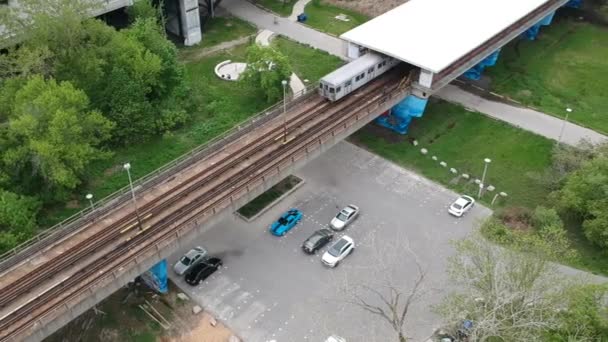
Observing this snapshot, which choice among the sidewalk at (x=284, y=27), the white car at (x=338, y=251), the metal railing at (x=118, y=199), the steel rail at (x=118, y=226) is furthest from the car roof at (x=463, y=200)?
the sidewalk at (x=284, y=27)

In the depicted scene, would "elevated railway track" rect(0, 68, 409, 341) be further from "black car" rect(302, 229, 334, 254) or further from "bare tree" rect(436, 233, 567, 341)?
"bare tree" rect(436, 233, 567, 341)

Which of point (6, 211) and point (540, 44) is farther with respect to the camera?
point (540, 44)

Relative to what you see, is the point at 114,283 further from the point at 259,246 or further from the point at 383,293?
the point at 383,293

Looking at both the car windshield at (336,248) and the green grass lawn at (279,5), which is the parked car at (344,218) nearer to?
the car windshield at (336,248)

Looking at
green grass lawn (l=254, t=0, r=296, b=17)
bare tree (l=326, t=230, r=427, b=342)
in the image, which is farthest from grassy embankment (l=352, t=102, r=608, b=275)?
green grass lawn (l=254, t=0, r=296, b=17)

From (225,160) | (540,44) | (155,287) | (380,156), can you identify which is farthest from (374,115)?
(540,44)

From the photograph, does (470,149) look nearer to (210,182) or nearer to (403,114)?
(403,114)
